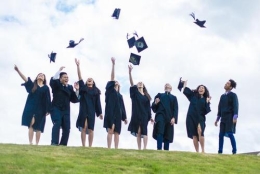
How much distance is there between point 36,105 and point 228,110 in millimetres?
4634

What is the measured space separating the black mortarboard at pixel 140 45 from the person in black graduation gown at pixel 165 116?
77.1 inches

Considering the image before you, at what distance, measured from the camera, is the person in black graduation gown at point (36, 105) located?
12.9 meters

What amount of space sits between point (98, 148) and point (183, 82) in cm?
344

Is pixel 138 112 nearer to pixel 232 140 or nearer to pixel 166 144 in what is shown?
pixel 166 144

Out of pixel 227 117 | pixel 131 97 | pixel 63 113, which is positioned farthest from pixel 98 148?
pixel 227 117

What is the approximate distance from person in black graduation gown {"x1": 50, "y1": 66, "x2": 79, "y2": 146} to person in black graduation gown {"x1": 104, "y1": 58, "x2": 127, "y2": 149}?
967 millimetres

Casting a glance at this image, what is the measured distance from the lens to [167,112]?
1409 centimetres

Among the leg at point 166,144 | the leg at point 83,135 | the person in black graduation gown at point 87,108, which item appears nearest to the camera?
the leg at point 83,135

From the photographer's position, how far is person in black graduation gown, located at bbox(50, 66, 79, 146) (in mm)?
12703

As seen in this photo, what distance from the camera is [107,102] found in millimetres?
14070

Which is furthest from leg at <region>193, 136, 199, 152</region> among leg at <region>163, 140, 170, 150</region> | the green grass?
the green grass

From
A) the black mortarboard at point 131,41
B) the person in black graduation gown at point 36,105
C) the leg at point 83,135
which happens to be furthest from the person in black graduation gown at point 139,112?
the person in black graduation gown at point 36,105

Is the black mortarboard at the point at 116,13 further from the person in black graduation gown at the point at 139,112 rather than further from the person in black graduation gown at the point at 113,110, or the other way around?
the person in black graduation gown at the point at 113,110

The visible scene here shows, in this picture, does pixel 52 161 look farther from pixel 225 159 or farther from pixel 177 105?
pixel 177 105
